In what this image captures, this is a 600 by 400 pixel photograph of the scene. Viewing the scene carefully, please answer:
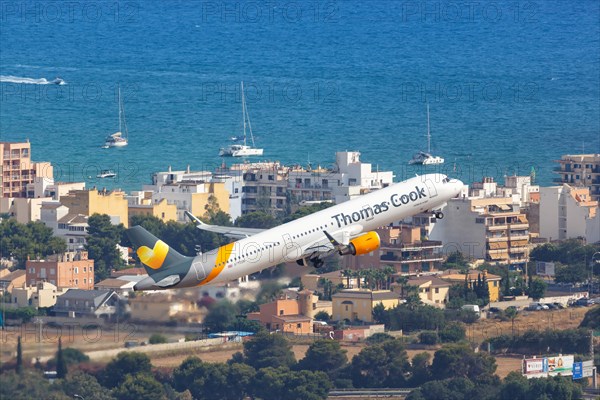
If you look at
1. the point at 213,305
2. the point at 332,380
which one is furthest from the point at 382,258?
the point at 213,305

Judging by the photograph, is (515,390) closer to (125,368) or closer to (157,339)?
(125,368)

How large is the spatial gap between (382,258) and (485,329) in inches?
747

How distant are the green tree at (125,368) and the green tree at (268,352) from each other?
11.1 meters

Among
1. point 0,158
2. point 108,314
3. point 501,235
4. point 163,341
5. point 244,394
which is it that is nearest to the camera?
point 108,314

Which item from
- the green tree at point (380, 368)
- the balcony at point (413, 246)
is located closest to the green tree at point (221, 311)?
the green tree at point (380, 368)

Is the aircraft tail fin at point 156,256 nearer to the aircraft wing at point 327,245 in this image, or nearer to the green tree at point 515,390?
the aircraft wing at point 327,245

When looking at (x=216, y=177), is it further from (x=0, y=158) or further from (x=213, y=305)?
(x=213, y=305)

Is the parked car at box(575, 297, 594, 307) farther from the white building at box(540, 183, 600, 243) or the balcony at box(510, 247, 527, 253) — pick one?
the white building at box(540, 183, 600, 243)

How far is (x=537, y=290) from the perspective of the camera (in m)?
150

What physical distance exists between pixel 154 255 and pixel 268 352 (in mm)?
45142

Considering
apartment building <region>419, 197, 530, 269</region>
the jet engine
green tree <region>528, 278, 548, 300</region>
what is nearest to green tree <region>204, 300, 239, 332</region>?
the jet engine

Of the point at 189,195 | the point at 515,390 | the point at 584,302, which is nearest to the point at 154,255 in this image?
the point at 515,390

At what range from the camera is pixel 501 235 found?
171 metres

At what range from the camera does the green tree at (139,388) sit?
11519cm
